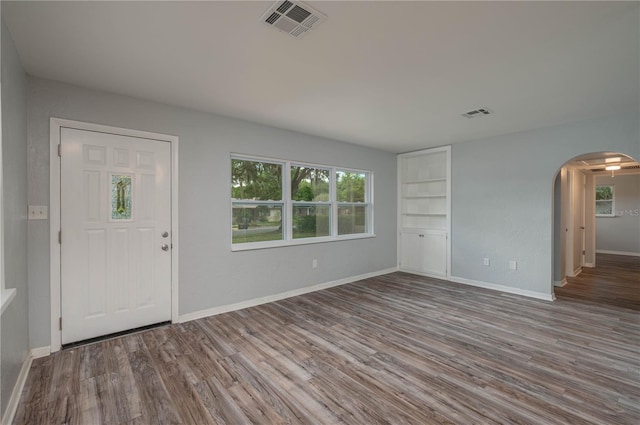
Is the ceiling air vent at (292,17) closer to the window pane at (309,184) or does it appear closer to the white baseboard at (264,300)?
the window pane at (309,184)

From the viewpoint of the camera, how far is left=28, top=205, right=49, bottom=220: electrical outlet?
8.39 ft

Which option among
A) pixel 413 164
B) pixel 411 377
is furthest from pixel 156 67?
pixel 413 164

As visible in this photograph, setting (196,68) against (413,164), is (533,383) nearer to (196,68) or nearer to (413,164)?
(196,68)

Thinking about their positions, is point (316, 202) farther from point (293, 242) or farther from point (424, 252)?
point (424, 252)

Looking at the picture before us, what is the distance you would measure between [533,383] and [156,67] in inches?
157

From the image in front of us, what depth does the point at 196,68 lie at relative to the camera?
8.21ft

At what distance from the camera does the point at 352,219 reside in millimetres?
5492

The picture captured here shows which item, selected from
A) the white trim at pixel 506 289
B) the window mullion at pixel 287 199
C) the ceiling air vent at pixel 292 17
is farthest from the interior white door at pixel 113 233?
the white trim at pixel 506 289

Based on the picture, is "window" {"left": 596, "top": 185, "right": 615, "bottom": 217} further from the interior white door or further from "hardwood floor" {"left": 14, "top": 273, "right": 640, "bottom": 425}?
the interior white door

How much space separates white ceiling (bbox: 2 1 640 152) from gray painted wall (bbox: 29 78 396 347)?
21 centimetres

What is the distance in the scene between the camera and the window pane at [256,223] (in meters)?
3.96

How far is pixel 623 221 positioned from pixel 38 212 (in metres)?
12.5

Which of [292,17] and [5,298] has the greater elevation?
[292,17]

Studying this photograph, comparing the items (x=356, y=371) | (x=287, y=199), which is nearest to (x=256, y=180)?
(x=287, y=199)
